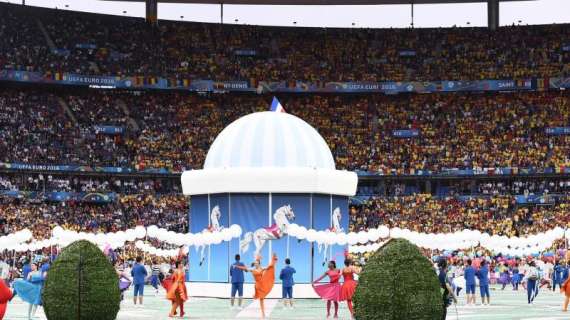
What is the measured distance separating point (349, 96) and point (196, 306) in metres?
49.0

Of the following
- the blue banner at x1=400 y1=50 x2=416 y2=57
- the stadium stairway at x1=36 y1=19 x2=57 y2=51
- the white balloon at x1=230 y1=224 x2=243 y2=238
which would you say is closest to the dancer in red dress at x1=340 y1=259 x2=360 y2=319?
the white balloon at x1=230 y1=224 x2=243 y2=238

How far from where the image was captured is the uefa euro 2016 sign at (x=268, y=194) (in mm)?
39281

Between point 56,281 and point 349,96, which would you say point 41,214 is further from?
point 56,281

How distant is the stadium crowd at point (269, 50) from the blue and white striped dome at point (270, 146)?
36.5m

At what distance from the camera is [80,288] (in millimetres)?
21969

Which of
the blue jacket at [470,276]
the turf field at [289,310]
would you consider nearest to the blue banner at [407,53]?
the turf field at [289,310]

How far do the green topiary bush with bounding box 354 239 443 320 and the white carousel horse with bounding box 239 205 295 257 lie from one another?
18723 millimetres

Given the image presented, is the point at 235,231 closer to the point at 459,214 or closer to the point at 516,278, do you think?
the point at 516,278

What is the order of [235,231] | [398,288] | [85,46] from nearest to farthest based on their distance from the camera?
[398,288] → [235,231] → [85,46]

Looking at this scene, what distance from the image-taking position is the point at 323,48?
82.9m

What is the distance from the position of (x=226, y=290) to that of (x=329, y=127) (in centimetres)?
3953

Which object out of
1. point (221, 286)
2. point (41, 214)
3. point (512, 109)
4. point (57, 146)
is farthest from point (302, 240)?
point (512, 109)

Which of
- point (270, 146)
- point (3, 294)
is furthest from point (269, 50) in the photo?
point (3, 294)

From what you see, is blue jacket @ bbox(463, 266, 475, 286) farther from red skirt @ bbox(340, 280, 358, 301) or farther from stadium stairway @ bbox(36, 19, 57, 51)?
stadium stairway @ bbox(36, 19, 57, 51)
